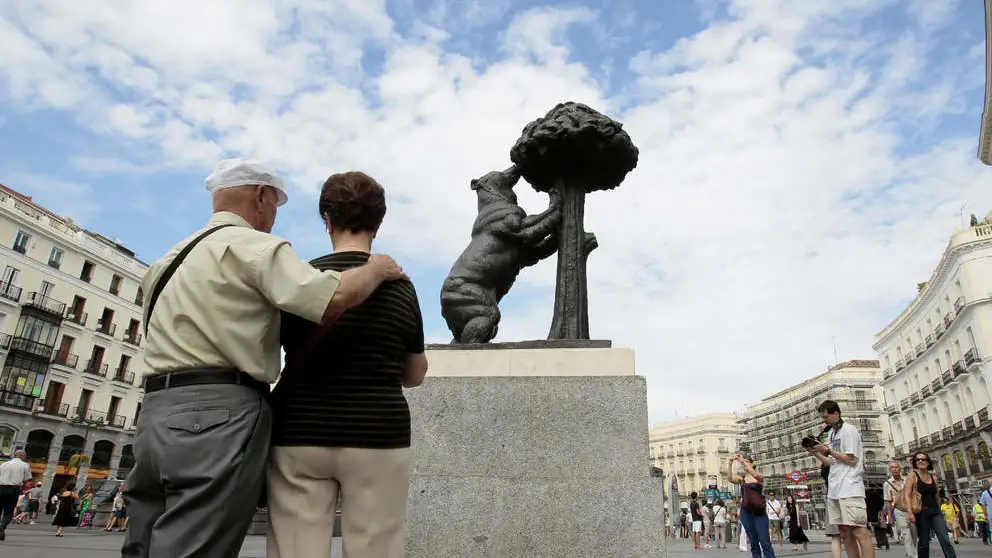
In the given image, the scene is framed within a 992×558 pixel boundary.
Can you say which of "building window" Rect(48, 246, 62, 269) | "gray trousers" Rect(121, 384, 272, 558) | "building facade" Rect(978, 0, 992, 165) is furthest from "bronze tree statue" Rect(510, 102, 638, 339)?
"building window" Rect(48, 246, 62, 269)

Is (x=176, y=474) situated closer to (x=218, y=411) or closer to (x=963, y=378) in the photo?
(x=218, y=411)

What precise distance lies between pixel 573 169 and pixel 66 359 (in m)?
39.1

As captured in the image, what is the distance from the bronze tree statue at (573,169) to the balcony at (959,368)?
40265 millimetres

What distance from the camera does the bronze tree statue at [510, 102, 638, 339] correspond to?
4457mm

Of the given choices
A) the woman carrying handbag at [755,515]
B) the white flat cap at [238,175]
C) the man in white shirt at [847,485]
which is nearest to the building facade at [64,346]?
the woman carrying handbag at [755,515]

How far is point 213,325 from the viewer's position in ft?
5.28

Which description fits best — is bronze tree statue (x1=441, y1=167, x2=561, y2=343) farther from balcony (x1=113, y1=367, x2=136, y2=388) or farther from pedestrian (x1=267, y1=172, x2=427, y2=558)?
balcony (x1=113, y1=367, x2=136, y2=388)

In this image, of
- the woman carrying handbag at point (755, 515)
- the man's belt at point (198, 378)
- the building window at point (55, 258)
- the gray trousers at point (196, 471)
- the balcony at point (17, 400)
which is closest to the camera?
the gray trousers at point (196, 471)

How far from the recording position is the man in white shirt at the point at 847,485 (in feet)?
16.0

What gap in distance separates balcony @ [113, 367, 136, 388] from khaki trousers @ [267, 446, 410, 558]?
139 feet

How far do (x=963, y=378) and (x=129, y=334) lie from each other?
51331mm

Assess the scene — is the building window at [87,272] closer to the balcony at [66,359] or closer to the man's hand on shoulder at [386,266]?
the balcony at [66,359]

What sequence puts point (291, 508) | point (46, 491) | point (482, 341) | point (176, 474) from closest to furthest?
point (176, 474) < point (291, 508) < point (482, 341) < point (46, 491)

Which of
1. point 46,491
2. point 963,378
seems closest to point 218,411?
point 46,491
